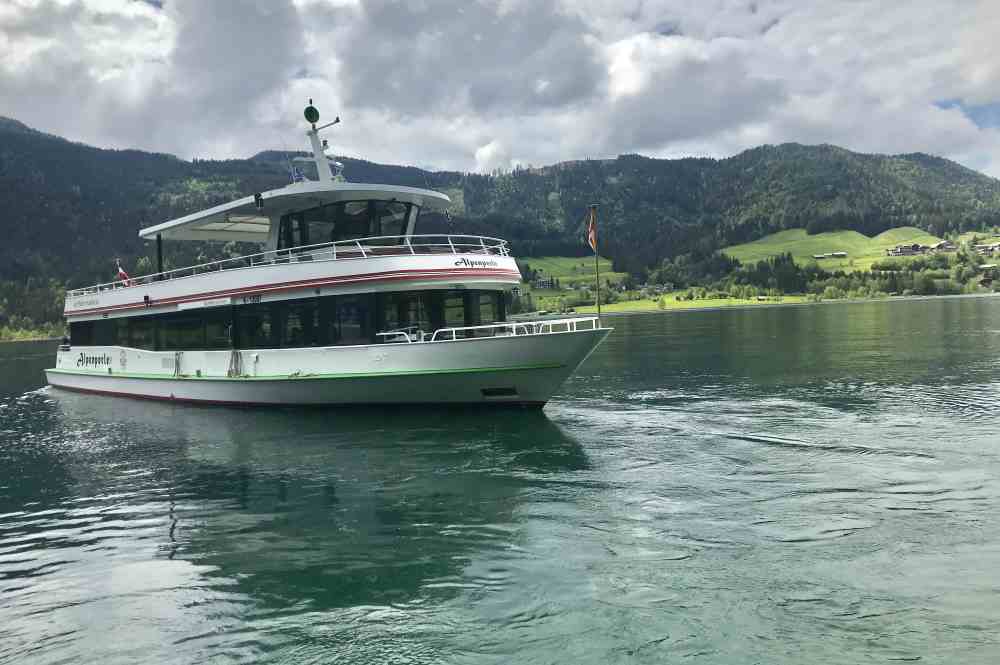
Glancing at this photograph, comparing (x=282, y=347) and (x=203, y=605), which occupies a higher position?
(x=282, y=347)

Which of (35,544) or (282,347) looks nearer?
(35,544)

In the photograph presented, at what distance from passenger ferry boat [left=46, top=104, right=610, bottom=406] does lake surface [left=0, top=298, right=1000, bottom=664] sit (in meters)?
1.41

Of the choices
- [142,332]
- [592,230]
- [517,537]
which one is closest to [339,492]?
[517,537]

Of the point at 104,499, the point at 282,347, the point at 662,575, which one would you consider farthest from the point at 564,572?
the point at 282,347

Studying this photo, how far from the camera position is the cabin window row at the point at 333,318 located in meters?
20.3

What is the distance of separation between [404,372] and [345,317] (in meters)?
2.77

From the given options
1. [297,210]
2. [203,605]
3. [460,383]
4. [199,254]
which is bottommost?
[203,605]

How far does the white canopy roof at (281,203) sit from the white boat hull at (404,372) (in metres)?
4.85

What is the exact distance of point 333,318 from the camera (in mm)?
20781

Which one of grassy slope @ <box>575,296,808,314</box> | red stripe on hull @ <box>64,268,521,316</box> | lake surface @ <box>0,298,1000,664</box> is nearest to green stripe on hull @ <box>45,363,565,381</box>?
lake surface @ <box>0,298,1000,664</box>

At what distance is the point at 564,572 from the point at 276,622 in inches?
137

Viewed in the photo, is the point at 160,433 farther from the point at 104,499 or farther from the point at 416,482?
the point at 416,482

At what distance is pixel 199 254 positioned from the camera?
156000mm

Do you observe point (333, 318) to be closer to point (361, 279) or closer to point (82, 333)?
point (361, 279)
